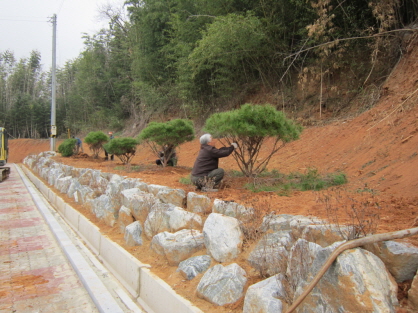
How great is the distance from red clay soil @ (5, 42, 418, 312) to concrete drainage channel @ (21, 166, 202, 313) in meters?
0.14

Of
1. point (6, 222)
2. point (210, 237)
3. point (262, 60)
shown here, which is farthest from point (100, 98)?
point (210, 237)

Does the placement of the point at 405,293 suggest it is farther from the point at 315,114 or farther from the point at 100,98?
the point at 100,98

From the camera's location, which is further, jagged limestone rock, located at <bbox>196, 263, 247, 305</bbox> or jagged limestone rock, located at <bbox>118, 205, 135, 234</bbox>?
jagged limestone rock, located at <bbox>118, 205, 135, 234</bbox>

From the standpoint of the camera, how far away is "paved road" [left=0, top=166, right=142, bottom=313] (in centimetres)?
435

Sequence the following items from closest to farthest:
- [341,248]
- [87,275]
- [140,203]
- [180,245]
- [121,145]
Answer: [341,248], [180,245], [87,275], [140,203], [121,145]

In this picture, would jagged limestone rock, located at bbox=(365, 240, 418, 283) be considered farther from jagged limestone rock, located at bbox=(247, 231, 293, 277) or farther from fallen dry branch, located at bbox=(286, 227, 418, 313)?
jagged limestone rock, located at bbox=(247, 231, 293, 277)

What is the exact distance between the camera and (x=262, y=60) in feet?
56.6

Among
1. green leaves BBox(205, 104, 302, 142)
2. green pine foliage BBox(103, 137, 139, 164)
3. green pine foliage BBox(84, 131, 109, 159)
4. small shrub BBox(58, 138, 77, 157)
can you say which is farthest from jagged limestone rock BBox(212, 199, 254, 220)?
small shrub BBox(58, 138, 77, 157)

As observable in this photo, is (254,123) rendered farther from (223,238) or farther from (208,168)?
(223,238)

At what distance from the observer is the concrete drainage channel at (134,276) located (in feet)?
11.9

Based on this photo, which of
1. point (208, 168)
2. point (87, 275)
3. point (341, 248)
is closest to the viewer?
point (341, 248)

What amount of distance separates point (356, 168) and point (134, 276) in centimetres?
709

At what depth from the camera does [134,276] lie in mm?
4543

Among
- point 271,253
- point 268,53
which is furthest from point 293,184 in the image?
point 268,53
